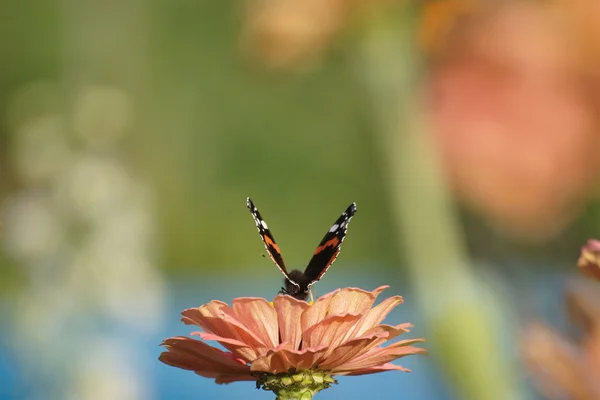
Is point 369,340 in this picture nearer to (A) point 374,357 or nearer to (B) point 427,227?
(A) point 374,357

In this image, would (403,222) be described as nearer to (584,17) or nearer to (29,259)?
(584,17)

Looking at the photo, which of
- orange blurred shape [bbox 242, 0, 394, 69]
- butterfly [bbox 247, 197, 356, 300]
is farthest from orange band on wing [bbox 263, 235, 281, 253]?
orange blurred shape [bbox 242, 0, 394, 69]

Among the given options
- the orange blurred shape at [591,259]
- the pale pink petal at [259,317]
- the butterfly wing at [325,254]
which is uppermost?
the butterfly wing at [325,254]

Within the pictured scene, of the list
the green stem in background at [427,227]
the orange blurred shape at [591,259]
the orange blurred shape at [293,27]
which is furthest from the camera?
the orange blurred shape at [293,27]

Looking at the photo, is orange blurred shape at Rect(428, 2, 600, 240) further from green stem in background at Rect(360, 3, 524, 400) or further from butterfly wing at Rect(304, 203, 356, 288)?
butterfly wing at Rect(304, 203, 356, 288)

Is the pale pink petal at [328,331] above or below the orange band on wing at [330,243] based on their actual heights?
below

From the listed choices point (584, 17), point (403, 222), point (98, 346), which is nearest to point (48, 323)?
point (98, 346)

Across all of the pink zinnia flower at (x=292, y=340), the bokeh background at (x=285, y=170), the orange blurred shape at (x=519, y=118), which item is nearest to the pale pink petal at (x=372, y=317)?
the pink zinnia flower at (x=292, y=340)

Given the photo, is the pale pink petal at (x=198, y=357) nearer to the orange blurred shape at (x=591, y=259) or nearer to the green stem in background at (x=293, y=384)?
the green stem in background at (x=293, y=384)

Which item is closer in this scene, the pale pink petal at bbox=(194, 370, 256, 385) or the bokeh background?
the pale pink petal at bbox=(194, 370, 256, 385)
